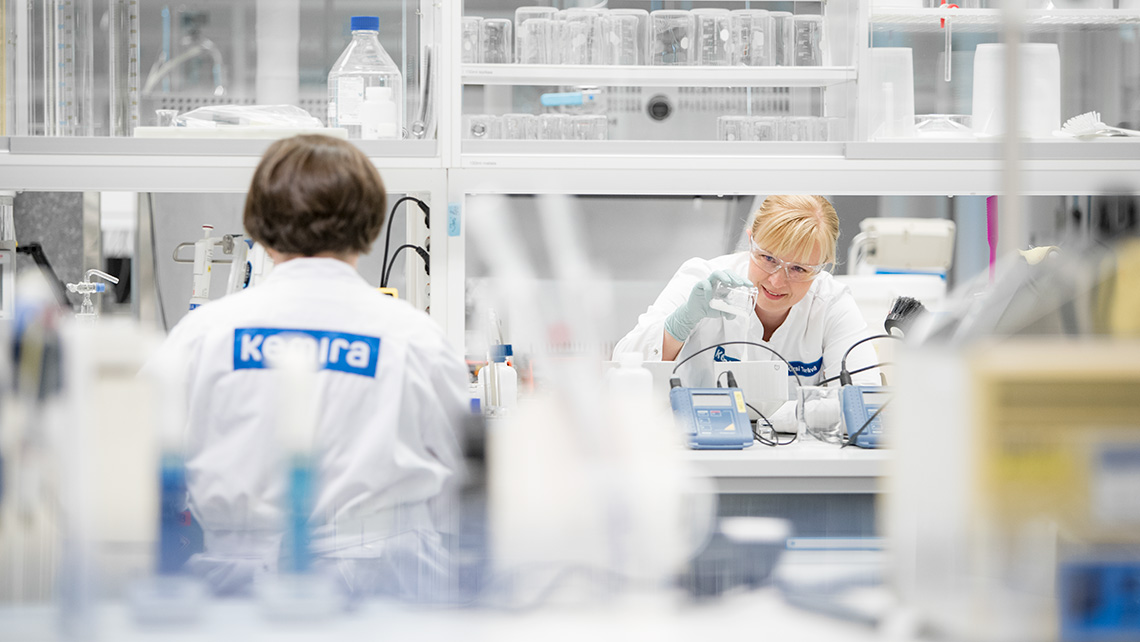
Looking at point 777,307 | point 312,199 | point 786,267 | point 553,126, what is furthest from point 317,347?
point 777,307

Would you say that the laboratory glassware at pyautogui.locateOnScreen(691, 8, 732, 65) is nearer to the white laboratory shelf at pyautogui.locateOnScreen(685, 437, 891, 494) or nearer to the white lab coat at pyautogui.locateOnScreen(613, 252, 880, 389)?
the white lab coat at pyautogui.locateOnScreen(613, 252, 880, 389)

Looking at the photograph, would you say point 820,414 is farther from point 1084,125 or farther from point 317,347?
point 317,347

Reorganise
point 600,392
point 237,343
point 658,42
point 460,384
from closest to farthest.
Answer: point 600,392 → point 237,343 → point 460,384 → point 658,42

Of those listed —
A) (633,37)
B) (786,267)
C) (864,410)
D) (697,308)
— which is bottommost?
(864,410)

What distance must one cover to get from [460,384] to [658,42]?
1.25m

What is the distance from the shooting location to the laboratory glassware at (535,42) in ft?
7.32

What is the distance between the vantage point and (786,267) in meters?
2.43

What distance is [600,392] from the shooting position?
67 cm

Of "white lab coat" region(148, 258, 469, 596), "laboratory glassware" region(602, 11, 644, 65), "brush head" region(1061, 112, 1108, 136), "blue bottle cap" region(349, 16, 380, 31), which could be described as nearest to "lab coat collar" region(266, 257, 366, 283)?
"white lab coat" region(148, 258, 469, 596)

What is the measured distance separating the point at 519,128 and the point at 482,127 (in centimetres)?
9

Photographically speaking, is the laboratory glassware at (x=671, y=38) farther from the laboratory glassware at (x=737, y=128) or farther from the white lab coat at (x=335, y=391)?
the white lab coat at (x=335, y=391)

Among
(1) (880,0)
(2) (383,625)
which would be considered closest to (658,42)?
(1) (880,0)

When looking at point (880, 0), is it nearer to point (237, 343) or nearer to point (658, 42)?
point (658, 42)

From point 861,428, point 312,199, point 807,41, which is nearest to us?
point 312,199
